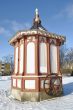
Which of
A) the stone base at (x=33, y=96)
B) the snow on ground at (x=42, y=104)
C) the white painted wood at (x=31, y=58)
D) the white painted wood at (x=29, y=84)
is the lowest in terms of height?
the snow on ground at (x=42, y=104)

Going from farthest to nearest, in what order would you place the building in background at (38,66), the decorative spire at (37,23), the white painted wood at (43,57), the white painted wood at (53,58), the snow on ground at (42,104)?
the decorative spire at (37,23) → the white painted wood at (53,58) → the white painted wood at (43,57) → the building in background at (38,66) → the snow on ground at (42,104)

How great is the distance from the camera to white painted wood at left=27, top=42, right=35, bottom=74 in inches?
508

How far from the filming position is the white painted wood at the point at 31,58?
1290 centimetres

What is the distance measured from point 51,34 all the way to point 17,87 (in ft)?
13.2

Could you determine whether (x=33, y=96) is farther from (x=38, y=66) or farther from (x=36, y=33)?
(x=36, y=33)

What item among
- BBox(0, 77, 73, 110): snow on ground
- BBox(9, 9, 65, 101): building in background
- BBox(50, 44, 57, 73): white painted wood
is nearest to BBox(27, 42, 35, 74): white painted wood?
BBox(9, 9, 65, 101): building in background

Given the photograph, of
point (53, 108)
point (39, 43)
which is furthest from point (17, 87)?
point (53, 108)

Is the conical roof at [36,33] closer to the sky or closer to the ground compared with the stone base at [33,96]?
closer to the sky

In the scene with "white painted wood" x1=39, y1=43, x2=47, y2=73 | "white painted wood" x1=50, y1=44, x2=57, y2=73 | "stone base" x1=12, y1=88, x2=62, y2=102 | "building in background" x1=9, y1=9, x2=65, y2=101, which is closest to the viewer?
"stone base" x1=12, y1=88, x2=62, y2=102

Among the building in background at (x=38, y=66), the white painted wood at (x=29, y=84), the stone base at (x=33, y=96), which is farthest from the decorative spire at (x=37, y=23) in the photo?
the stone base at (x=33, y=96)

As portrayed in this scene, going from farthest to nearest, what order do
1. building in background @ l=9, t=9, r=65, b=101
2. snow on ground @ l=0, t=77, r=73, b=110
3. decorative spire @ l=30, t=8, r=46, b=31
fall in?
decorative spire @ l=30, t=8, r=46, b=31
building in background @ l=9, t=9, r=65, b=101
snow on ground @ l=0, t=77, r=73, b=110

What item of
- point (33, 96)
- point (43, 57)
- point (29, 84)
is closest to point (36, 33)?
point (43, 57)

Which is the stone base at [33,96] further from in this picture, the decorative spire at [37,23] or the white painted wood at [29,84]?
the decorative spire at [37,23]

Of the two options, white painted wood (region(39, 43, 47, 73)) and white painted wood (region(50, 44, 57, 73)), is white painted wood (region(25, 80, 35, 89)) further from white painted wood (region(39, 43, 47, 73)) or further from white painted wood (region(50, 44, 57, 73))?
white painted wood (region(50, 44, 57, 73))
